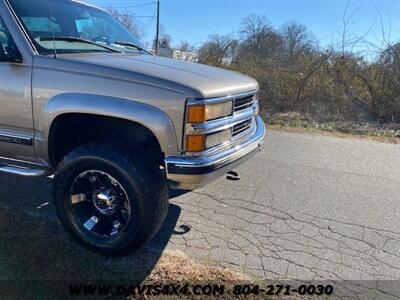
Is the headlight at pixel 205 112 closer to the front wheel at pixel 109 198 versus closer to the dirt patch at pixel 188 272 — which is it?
the front wheel at pixel 109 198

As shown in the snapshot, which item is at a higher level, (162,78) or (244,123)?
(162,78)

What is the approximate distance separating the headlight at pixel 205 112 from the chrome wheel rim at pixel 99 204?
80 centimetres

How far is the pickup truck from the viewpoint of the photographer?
272cm

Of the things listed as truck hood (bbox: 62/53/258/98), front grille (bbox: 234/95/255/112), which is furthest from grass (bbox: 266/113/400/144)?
truck hood (bbox: 62/53/258/98)

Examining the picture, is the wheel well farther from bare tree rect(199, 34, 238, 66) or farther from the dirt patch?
bare tree rect(199, 34, 238, 66)

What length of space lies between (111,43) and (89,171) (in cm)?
170

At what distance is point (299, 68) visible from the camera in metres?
11.3

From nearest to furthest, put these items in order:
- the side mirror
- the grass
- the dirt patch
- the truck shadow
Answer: the truck shadow < the dirt patch < the side mirror < the grass

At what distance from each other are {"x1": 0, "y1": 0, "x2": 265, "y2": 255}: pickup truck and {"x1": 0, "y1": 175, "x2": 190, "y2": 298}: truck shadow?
5.3 inches

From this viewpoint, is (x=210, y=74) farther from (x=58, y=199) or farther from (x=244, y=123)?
(x=58, y=199)

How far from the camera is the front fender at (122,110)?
2697 millimetres

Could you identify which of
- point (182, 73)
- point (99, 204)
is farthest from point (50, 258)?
point (182, 73)

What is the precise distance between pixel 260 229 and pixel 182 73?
5.57ft

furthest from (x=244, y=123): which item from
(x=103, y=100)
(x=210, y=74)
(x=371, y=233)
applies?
(x=371, y=233)
